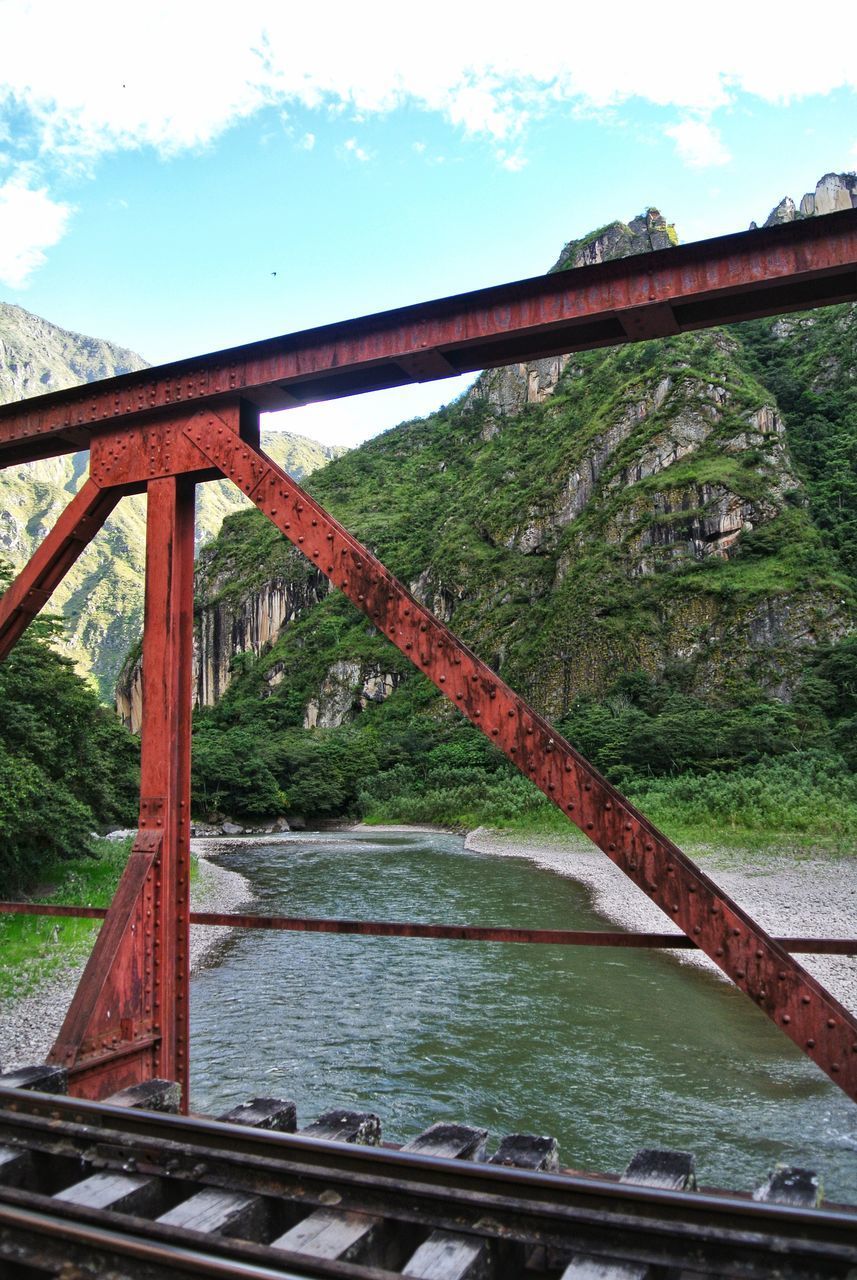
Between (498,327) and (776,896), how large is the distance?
1814cm

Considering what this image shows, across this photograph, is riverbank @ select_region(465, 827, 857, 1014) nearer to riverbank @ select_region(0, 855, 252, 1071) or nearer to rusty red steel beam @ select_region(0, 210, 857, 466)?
riverbank @ select_region(0, 855, 252, 1071)

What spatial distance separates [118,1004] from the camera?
3963 mm

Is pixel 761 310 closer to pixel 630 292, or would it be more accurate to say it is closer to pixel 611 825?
pixel 630 292

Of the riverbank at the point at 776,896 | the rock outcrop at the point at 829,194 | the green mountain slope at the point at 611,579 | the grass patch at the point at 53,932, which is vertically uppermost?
the rock outcrop at the point at 829,194

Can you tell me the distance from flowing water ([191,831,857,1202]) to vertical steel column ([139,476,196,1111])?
4.28m

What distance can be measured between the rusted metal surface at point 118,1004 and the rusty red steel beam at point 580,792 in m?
1.67

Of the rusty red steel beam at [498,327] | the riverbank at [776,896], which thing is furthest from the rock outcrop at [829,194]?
the rusty red steel beam at [498,327]

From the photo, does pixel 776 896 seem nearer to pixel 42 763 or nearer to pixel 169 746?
pixel 42 763

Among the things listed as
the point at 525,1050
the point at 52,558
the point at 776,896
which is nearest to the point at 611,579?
the point at 776,896

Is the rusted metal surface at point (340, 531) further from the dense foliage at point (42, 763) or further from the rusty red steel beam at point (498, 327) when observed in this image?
the dense foliage at point (42, 763)

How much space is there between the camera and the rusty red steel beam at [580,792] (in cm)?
312

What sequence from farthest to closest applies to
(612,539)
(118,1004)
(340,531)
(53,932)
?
(612,539), (53,932), (340,531), (118,1004)

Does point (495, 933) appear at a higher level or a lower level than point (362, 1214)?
higher

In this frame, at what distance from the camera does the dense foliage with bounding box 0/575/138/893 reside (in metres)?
16.2
